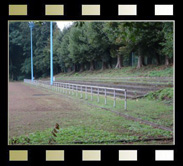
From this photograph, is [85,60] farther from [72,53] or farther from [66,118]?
[66,118]

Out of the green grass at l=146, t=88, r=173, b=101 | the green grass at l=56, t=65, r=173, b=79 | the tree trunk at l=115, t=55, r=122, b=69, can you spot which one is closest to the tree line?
the tree trunk at l=115, t=55, r=122, b=69

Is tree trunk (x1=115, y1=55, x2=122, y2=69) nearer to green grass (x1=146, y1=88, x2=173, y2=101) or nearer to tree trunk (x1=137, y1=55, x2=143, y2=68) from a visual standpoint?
tree trunk (x1=137, y1=55, x2=143, y2=68)

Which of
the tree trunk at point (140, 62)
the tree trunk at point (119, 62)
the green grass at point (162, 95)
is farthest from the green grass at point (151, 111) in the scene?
the tree trunk at point (140, 62)

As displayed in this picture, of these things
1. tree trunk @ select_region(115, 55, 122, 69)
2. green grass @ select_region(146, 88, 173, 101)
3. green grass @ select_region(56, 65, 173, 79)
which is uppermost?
tree trunk @ select_region(115, 55, 122, 69)

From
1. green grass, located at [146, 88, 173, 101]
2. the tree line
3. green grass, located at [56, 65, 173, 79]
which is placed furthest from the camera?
green grass, located at [56, 65, 173, 79]

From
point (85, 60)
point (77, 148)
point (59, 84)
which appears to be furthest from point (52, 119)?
point (59, 84)

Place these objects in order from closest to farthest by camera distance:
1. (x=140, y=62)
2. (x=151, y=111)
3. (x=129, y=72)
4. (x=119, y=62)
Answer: (x=151, y=111), (x=129, y=72), (x=140, y=62), (x=119, y=62)

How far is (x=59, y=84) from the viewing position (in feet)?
32.3

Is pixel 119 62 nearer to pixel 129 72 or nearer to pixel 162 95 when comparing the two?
pixel 129 72

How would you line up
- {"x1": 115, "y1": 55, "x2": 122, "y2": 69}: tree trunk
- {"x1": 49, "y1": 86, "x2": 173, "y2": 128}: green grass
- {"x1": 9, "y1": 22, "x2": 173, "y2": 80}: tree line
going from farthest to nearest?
1. {"x1": 115, "y1": 55, "x2": 122, "y2": 69}: tree trunk
2. {"x1": 9, "y1": 22, "x2": 173, "y2": 80}: tree line
3. {"x1": 49, "y1": 86, "x2": 173, "y2": 128}: green grass

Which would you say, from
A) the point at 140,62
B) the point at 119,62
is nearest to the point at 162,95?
the point at 140,62

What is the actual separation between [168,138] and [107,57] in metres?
5.77

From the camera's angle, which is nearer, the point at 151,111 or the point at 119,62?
the point at 151,111

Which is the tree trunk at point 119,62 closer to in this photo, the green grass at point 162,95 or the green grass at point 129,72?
the green grass at point 129,72
